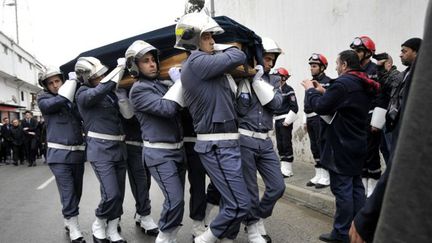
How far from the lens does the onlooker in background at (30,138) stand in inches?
599

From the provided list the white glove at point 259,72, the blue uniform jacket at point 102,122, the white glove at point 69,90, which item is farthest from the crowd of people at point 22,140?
the white glove at point 259,72

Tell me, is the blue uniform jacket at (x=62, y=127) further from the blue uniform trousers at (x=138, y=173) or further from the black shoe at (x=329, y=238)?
the black shoe at (x=329, y=238)

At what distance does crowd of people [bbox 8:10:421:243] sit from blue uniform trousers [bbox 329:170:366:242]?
0.04ft

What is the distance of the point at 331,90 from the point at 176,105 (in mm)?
1587

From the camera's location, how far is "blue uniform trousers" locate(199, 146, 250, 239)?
347 cm

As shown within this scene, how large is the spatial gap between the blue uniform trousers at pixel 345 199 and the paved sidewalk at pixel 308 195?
1.23 metres

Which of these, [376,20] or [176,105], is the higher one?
[376,20]

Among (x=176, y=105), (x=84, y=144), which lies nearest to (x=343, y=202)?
(x=176, y=105)

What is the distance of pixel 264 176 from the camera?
418cm

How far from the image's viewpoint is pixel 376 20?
6.85 metres

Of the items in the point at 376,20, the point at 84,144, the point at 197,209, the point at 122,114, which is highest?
the point at 376,20

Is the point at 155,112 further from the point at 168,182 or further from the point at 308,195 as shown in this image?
the point at 308,195

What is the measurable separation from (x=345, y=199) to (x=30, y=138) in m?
14.4

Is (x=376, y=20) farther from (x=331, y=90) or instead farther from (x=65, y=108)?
(x=65, y=108)
